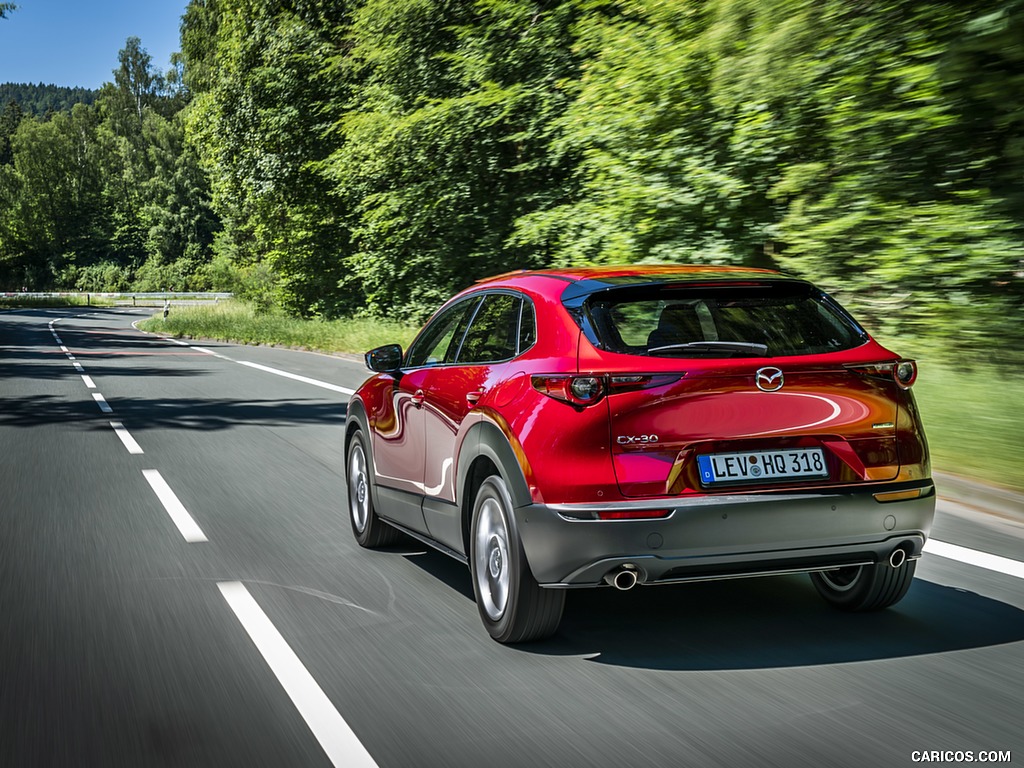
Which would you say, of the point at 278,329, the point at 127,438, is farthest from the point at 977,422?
the point at 278,329

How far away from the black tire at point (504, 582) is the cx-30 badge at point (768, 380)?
1085mm

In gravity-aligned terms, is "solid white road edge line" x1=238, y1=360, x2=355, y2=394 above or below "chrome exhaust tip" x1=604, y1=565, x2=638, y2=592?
below

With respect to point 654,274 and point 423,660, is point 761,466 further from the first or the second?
point 423,660

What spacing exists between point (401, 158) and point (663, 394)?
21454mm

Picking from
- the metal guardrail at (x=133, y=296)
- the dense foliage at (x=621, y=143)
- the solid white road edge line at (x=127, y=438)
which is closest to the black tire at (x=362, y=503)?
the solid white road edge line at (x=127, y=438)

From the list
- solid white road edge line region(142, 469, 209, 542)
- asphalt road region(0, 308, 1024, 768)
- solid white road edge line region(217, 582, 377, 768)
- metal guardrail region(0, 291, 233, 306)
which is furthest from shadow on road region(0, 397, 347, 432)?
metal guardrail region(0, 291, 233, 306)

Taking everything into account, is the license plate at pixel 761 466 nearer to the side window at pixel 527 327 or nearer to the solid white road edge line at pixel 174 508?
the side window at pixel 527 327

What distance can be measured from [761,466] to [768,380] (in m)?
0.33

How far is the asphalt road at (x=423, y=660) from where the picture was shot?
364cm

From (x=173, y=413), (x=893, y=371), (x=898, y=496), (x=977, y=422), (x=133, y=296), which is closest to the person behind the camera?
(x=898, y=496)

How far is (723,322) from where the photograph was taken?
503cm

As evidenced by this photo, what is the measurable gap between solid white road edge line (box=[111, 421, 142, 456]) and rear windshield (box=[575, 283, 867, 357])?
7370mm

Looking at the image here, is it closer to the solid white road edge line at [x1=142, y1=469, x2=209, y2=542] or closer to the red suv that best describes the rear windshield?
the red suv

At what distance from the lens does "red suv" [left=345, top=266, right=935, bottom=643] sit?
4.31 m
